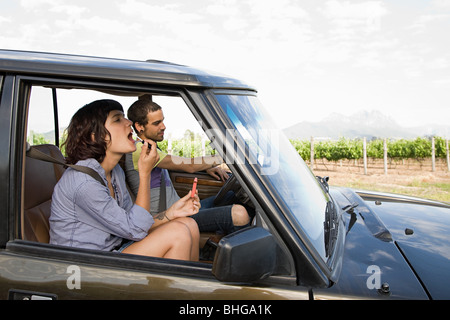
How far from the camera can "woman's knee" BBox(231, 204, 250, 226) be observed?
2426 mm

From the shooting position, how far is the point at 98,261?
1.52m

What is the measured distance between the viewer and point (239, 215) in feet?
8.17

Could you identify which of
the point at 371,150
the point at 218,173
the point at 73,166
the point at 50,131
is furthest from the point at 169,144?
the point at 371,150

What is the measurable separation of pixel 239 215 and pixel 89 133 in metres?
1.02

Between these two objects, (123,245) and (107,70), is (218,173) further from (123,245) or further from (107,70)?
(107,70)

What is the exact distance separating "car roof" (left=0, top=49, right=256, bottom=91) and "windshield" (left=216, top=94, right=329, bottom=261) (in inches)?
4.7

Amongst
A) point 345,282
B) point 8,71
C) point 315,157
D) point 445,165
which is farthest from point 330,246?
point 445,165

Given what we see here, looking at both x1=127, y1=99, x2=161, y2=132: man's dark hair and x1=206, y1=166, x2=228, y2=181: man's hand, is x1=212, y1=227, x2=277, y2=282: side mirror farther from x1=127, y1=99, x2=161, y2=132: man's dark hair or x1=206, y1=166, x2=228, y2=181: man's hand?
x1=206, y1=166, x2=228, y2=181: man's hand

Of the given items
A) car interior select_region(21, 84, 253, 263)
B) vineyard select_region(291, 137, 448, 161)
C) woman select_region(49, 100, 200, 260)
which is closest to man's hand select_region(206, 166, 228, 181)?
car interior select_region(21, 84, 253, 263)

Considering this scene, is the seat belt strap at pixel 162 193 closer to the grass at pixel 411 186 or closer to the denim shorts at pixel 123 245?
the denim shorts at pixel 123 245
